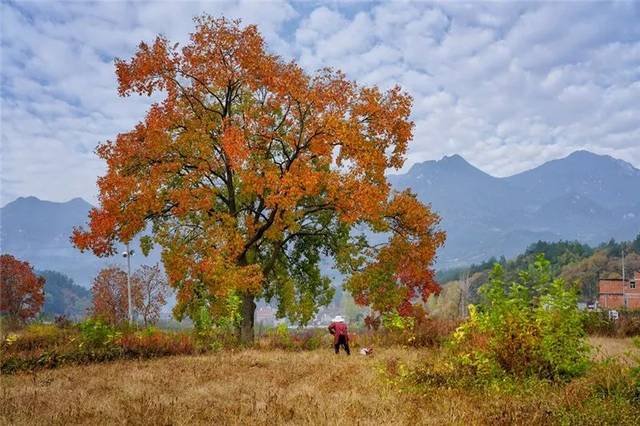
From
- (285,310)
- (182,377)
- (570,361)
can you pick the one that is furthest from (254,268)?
(570,361)

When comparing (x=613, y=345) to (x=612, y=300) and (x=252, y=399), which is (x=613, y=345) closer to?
(x=252, y=399)

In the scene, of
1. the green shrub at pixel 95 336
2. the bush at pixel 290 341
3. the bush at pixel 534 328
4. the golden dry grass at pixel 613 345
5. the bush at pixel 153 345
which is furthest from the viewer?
the bush at pixel 290 341

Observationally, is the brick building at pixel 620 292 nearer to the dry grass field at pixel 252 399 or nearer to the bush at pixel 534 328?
the bush at pixel 534 328

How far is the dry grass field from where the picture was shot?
7332 mm

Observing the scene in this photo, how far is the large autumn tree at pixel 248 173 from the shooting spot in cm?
1919

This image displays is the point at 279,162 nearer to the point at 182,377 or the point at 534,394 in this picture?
the point at 182,377

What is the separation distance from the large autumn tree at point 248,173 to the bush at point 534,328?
927 cm

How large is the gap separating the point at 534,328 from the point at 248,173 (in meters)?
12.1

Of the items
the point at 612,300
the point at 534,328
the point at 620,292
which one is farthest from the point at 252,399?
the point at 620,292

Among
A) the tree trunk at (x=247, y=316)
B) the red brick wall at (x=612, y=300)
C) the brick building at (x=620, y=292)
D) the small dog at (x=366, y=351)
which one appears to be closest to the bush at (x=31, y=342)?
the tree trunk at (x=247, y=316)

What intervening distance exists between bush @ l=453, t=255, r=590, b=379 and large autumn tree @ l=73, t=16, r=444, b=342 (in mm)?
9269

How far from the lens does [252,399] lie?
8656 mm

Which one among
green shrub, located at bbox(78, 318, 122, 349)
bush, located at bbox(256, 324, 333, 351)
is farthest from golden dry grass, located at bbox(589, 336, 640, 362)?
green shrub, located at bbox(78, 318, 122, 349)

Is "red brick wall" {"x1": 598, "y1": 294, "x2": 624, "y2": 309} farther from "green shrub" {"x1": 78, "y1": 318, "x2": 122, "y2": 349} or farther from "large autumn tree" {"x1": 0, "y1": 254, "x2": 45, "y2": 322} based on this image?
"green shrub" {"x1": 78, "y1": 318, "x2": 122, "y2": 349}
